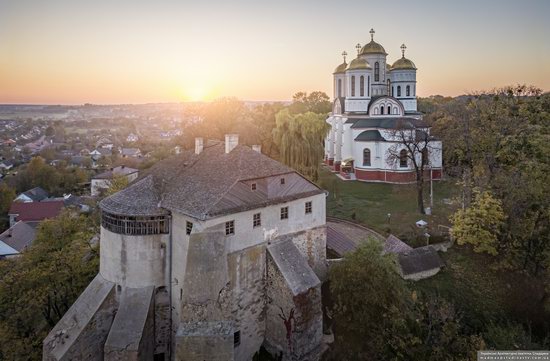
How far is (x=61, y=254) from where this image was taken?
23.9 meters

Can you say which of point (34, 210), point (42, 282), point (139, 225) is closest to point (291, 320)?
point (139, 225)

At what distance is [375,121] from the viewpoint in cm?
4409

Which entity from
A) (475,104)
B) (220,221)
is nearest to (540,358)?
(220,221)

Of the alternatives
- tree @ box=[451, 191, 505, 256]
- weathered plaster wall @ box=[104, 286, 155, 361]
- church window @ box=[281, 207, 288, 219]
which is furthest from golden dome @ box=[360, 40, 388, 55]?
weathered plaster wall @ box=[104, 286, 155, 361]

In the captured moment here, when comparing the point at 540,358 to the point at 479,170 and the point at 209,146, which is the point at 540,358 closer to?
the point at 479,170

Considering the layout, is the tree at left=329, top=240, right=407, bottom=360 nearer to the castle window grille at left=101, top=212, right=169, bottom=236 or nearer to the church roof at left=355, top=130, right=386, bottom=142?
the castle window grille at left=101, top=212, right=169, bottom=236

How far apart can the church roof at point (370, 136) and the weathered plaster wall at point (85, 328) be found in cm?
3021

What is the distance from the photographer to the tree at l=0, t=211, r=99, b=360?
2134 centimetres

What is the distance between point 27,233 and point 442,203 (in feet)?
139

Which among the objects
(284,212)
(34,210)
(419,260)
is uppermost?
(284,212)

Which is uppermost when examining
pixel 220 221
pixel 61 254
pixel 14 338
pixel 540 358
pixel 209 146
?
pixel 209 146

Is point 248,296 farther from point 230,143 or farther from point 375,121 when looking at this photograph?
point 375,121

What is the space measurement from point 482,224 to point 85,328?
2279cm

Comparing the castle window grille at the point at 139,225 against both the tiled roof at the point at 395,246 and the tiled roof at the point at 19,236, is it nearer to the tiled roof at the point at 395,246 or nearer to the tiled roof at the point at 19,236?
the tiled roof at the point at 395,246
